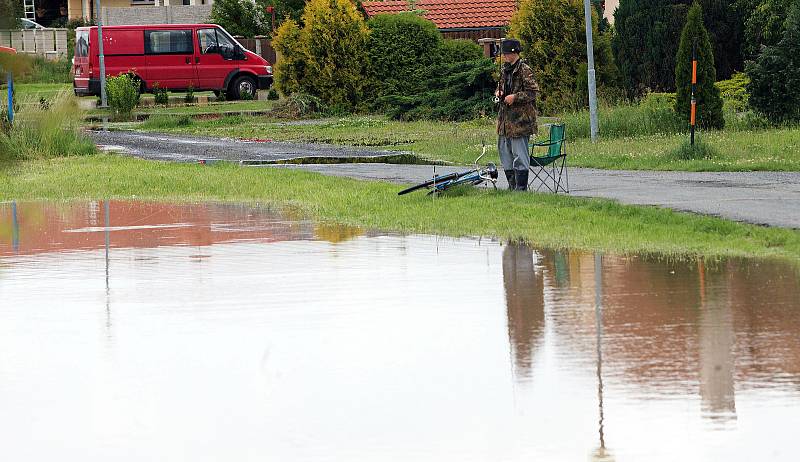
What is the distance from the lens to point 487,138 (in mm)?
25859

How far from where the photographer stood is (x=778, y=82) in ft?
81.8

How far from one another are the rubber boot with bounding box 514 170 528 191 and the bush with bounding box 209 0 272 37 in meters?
35.9

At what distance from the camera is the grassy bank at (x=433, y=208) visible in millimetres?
11727

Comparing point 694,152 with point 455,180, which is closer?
point 455,180

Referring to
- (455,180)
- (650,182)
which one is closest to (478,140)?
(650,182)

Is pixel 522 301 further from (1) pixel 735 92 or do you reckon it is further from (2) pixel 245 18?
(2) pixel 245 18

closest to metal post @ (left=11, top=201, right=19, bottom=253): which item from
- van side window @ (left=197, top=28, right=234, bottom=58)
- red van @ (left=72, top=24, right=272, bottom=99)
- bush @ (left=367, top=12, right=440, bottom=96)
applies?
bush @ (left=367, top=12, right=440, bottom=96)

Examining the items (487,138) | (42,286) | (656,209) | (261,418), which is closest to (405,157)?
(487,138)

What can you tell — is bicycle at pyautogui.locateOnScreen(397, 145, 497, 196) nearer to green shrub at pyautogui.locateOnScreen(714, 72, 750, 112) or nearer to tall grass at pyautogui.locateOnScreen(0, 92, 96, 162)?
tall grass at pyautogui.locateOnScreen(0, 92, 96, 162)

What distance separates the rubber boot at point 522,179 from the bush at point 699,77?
29.4ft

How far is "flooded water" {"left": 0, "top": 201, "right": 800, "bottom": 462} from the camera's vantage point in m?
6.03

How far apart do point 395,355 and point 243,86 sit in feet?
114

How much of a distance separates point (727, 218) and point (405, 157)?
34.1 ft

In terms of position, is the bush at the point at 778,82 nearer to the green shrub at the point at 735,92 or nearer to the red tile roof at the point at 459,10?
the green shrub at the point at 735,92
